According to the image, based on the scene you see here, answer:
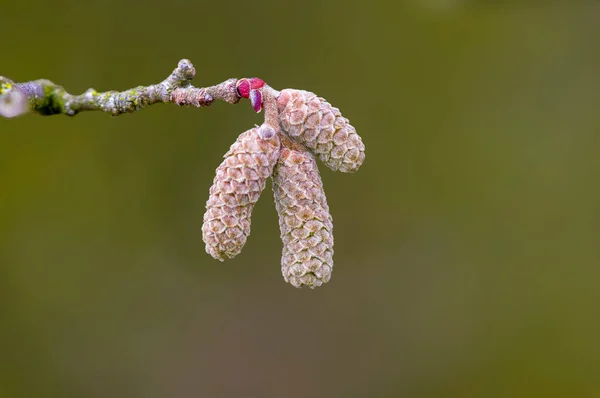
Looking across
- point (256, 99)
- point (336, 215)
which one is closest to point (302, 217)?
point (256, 99)

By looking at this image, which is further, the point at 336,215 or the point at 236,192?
the point at 336,215

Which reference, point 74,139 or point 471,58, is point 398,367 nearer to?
point 471,58

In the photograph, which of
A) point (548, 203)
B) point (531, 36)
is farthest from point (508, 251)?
point (531, 36)

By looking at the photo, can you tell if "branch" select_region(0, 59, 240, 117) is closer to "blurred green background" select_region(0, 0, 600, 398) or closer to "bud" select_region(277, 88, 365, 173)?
"bud" select_region(277, 88, 365, 173)

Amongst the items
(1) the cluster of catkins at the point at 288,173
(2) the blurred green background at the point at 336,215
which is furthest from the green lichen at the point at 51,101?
(2) the blurred green background at the point at 336,215

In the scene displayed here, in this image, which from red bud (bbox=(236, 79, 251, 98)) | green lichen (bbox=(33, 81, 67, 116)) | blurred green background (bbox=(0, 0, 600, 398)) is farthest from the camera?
blurred green background (bbox=(0, 0, 600, 398))

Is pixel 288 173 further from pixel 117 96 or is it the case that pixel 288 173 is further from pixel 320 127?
pixel 117 96

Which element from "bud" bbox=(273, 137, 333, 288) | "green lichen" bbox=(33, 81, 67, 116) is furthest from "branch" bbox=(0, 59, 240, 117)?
"bud" bbox=(273, 137, 333, 288)
